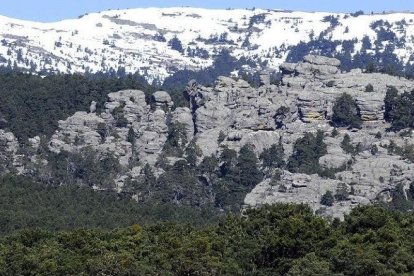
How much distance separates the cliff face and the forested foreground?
189 feet

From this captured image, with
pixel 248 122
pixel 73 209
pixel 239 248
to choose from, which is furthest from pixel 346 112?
pixel 239 248

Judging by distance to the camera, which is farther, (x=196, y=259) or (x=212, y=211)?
(x=212, y=211)

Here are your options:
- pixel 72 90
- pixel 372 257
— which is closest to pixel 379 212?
pixel 372 257

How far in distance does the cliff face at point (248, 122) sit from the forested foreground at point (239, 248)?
5748cm

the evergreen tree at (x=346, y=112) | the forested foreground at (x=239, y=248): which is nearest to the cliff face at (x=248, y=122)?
the evergreen tree at (x=346, y=112)

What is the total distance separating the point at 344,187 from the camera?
146375 millimetres

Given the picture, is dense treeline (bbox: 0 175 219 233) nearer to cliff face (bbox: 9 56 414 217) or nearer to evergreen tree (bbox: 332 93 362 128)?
cliff face (bbox: 9 56 414 217)

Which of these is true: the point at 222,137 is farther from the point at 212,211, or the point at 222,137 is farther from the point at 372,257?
the point at 372,257

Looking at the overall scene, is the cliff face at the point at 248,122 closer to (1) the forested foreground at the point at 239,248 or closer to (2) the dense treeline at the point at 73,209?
(2) the dense treeline at the point at 73,209

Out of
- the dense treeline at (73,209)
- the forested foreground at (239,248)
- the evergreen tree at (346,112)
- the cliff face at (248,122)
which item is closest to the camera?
the forested foreground at (239,248)

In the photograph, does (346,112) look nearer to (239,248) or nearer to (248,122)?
(248,122)

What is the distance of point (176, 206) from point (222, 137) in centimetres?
1888

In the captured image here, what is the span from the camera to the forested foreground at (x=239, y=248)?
8094 centimetres

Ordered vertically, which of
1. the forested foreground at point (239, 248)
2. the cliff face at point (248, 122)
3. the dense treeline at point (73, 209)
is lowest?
the dense treeline at point (73, 209)
